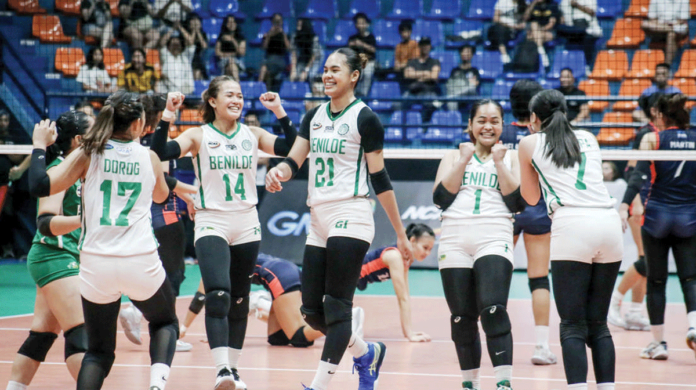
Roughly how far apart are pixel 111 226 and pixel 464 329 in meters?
2.18

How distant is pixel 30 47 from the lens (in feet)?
49.3

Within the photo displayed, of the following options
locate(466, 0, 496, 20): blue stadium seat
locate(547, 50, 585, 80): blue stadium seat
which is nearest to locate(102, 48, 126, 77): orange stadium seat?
locate(466, 0, 496, 20): blue stadium seat

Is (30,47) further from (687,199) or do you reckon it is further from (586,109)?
(687,199)

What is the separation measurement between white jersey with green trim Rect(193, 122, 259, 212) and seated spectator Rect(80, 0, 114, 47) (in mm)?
10503

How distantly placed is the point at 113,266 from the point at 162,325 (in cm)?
49

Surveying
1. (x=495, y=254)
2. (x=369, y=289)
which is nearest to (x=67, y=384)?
(x=495, y=254)

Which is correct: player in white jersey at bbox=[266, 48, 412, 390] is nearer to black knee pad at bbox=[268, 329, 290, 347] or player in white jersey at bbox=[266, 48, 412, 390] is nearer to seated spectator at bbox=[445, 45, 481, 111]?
black knee pad at bbox=[268, 329, 290, 347]

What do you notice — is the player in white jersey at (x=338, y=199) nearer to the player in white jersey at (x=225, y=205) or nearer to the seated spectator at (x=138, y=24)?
the player in white jersey at (x=225, y=205)

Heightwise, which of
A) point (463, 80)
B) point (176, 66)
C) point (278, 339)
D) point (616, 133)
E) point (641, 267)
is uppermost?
point (176, 66)

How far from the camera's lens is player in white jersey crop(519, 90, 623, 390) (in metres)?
4.24

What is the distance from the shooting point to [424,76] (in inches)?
547

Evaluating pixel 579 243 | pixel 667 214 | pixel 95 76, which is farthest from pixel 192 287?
pixel 579 243

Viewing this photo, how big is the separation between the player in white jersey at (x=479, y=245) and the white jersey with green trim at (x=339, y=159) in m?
0.52

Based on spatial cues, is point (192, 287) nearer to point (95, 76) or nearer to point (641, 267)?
point (95, 76)
